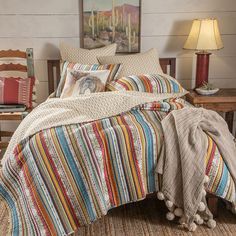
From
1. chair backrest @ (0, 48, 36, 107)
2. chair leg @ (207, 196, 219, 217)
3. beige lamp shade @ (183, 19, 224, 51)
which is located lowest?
chair leg @ (207, 196, 219, 217)

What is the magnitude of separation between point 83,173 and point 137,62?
59.9 inches

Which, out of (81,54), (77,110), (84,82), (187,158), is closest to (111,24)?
(81,54)

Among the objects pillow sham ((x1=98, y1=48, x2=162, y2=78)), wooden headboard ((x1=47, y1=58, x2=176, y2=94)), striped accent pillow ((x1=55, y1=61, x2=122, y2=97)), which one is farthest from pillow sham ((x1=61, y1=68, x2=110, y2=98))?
wooden headboard ((x1=47, y1=58, x2=176, y2=94))

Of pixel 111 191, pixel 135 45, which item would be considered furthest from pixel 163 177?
pixel 135 45

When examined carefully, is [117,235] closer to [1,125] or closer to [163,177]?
[163,177]

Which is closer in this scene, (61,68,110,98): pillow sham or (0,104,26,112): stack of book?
(61,68,110,98): pillow sham

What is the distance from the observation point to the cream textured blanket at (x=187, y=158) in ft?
7.39

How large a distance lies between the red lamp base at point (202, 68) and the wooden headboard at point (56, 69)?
0.31m

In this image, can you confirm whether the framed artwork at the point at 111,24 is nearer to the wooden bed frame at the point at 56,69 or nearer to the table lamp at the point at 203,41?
the wooden bed frame at the point at 56,69

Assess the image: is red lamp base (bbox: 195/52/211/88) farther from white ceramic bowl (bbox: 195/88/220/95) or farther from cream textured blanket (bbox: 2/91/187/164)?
cream textured blanket (bbox: 2/91/187/164)

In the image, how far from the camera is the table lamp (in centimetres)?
341

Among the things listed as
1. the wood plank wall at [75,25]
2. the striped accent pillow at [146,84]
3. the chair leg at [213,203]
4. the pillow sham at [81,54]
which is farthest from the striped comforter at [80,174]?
the wood plank wall at [75,25]

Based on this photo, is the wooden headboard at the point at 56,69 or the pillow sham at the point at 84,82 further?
the wooden headboard at the point at 56,69

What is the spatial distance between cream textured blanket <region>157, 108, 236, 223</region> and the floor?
0.51 feet
